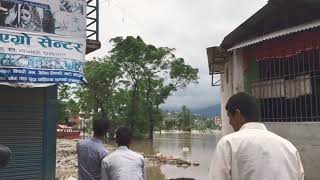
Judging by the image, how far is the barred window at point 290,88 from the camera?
10.8 m

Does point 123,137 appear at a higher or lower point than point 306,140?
higher

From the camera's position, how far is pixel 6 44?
9547 millimetres

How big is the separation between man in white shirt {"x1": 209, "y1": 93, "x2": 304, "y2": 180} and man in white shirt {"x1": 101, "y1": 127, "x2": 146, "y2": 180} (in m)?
1.99

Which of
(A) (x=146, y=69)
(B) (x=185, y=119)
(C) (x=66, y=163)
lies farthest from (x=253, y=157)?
(B) (x=185, y=119)

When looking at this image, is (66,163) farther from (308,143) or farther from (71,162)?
(308,143)

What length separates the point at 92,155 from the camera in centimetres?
535

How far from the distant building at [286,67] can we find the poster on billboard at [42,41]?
3998 mm

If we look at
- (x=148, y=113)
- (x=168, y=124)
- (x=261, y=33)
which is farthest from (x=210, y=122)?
(x=261, y=33)

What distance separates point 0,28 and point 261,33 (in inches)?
247

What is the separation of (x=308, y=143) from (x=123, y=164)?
6784mm

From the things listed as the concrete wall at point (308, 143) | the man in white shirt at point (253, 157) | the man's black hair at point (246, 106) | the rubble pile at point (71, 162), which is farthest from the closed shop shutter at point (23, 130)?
the man in white shirt at point (253, 157)

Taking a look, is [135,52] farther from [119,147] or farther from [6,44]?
[119,147]

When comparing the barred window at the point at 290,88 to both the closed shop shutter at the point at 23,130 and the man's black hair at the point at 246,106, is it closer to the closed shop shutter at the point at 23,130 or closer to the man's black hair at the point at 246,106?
the closed shop shutter at the point at 23,130

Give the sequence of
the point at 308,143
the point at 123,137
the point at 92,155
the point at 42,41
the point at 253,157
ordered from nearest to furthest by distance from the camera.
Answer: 1. the point at 253,157
2. the point at 123,137
3. the point at 92,155
4. the point at 42,41
5. the point at 308,143
